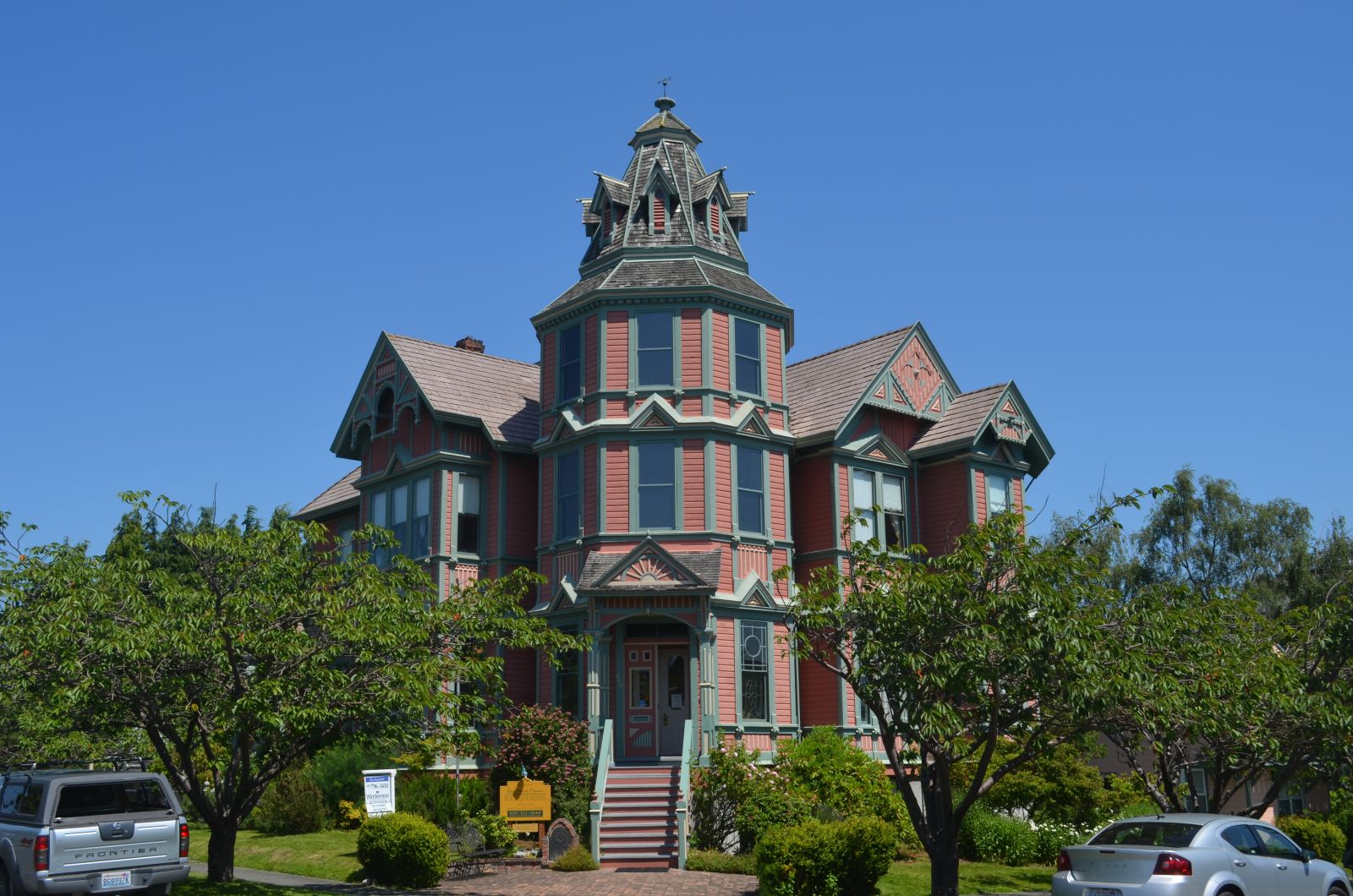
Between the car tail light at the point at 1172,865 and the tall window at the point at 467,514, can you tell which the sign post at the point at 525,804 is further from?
the car tail light at the point at 1172,865

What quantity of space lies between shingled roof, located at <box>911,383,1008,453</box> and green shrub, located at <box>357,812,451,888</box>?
16.8 meters

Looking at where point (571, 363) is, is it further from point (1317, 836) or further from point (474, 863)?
point (1317, 836)

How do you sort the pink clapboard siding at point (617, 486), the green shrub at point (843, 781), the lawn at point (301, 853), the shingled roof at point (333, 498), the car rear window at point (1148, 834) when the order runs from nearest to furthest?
the car rear window at point (1148, 834) < the lawn at point (301, 853) < the green shrub at point (843, 781) < the pink clapboard siding at point (617, 486) < the shingled roof at point (333, 498)

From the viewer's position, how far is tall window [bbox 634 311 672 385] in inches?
1185

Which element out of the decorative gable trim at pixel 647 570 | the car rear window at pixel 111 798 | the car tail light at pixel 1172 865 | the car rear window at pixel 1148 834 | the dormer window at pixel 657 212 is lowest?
the car tail light at pixel 1172 865

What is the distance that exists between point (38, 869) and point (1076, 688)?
13.5 metres

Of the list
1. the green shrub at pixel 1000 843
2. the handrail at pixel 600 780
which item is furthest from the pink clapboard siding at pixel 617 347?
the green shrub at pixel 1000 843

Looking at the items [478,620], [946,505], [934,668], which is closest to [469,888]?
[478,620]

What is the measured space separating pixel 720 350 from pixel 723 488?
3.38m

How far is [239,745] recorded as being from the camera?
1805 cm

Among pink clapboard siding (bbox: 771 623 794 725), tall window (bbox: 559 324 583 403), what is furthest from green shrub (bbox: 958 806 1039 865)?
tall window (bbox: 559 324 583 403)

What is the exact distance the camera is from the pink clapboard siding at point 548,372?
3178 cm

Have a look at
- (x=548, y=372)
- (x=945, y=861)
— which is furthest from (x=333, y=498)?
(x=945, y=861)

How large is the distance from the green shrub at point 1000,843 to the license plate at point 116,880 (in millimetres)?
15306
